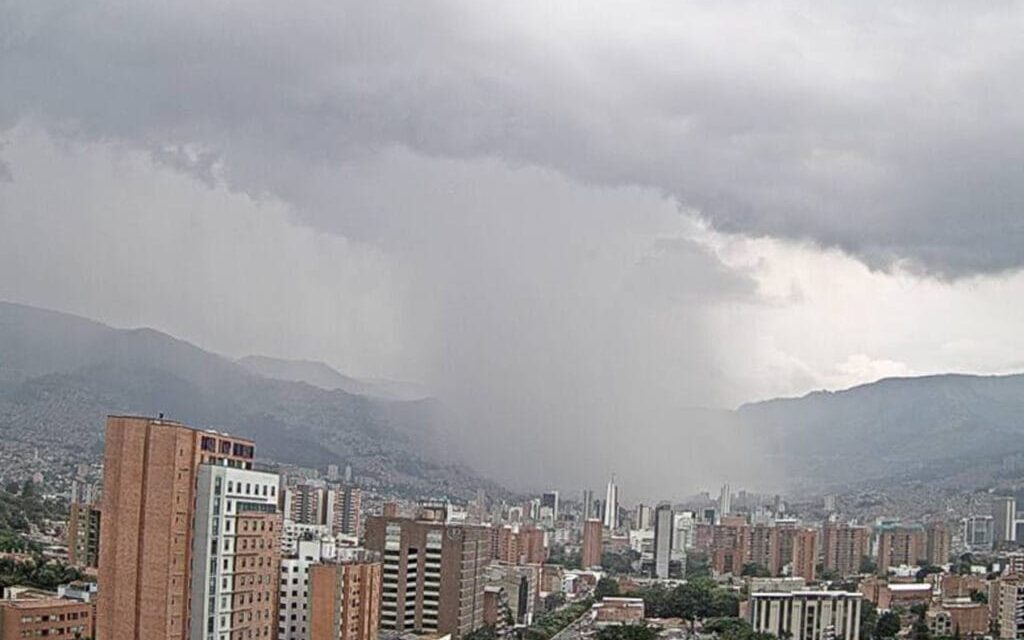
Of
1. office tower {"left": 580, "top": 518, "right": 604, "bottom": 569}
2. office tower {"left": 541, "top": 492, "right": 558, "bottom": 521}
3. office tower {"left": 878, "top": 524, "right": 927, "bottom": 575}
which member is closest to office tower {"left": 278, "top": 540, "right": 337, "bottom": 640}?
office tower {"left": 580, "top": 518, "right": 604, "bottom": 569}

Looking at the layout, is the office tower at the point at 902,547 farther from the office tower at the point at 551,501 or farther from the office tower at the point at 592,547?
the office tower at the point at 551,501

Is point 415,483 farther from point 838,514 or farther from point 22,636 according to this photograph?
point 22,636

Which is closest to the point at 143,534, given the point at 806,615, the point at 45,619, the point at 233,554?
the point at 233,554

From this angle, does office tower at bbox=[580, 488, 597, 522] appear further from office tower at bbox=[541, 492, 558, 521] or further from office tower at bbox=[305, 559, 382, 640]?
office tower at bbox=[305, 559, 382, 640]

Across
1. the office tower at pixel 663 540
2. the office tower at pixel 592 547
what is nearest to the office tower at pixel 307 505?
the office tower at pixel 592 547

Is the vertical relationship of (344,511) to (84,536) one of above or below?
below

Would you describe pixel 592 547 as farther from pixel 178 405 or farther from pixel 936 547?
pixel 178 405

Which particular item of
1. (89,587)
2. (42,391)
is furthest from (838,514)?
(89,587)

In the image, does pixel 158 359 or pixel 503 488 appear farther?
pixel 503 488
